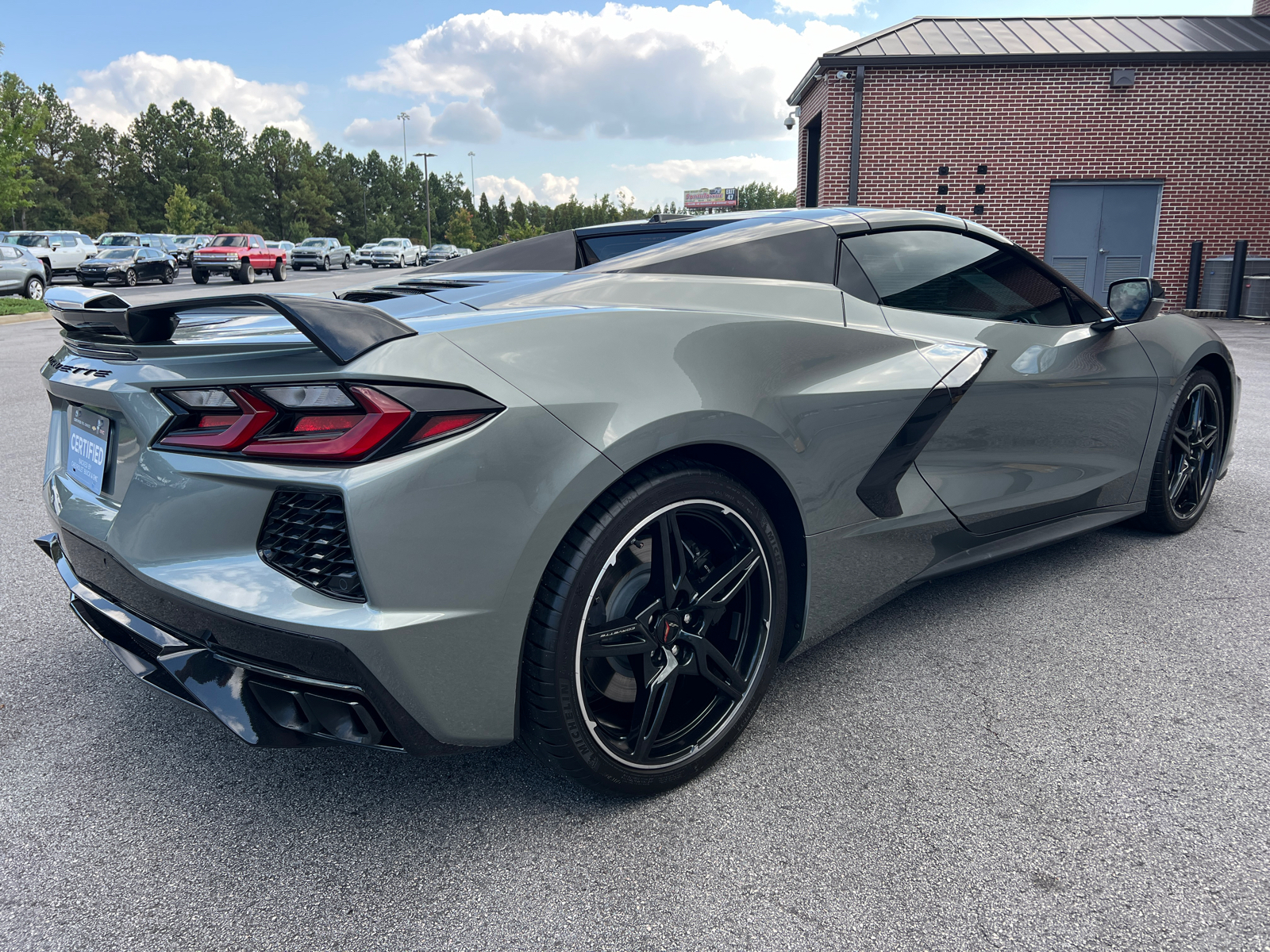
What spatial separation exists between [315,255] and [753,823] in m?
44.9

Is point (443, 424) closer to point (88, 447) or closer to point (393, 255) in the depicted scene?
point (88, 447)

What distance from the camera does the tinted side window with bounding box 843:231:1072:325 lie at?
272 centimetres

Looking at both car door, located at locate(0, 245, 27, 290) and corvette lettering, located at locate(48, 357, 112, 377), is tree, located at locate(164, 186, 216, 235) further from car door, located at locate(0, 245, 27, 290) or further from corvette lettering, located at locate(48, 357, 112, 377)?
corvette lettering, located at locate(48, 357, 112, 377)

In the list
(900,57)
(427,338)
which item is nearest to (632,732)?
(427,338)

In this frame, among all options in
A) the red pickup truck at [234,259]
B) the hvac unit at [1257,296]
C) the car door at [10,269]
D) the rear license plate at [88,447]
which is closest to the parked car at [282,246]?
the red pickup truck at [234,259]

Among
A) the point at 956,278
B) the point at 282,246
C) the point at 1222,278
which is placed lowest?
the point at 1222,278

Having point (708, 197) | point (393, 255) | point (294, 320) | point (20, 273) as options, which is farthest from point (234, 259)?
point (708, 197)

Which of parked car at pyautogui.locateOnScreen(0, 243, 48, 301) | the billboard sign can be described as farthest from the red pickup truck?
the billboard sign

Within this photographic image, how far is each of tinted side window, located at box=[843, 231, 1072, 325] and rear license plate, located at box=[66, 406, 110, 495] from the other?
6.82 feet

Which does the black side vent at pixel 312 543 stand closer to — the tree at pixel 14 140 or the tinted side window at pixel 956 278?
the tinted side window at pixel 956 278

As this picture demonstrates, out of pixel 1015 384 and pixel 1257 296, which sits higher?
pixel 1015 384

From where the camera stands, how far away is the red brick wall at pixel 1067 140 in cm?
1705

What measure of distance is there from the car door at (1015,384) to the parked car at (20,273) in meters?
25.2

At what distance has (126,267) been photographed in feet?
100
